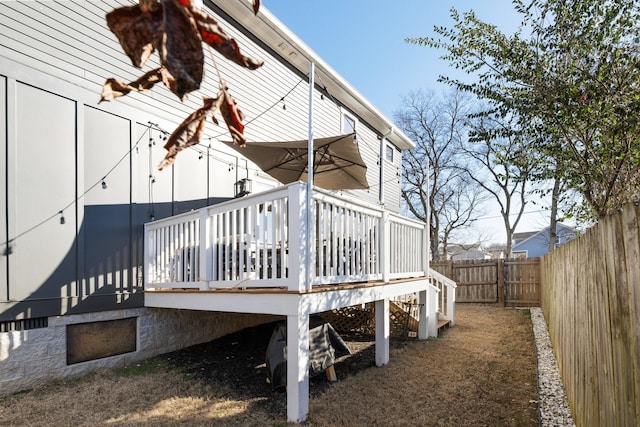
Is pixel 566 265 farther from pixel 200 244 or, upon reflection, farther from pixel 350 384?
pixel 200 244

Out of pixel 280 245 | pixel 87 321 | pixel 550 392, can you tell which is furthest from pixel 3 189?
pixel 550 392

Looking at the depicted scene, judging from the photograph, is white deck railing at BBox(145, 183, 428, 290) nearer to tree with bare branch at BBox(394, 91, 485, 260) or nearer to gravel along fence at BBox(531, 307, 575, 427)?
gravel along fence at BBox(531, 307, 575, 427)

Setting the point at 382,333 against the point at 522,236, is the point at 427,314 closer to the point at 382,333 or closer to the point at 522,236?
the point at 382,333

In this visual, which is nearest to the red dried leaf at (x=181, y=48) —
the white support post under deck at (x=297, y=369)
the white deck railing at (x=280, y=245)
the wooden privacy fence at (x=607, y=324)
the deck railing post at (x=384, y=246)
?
the wooden privacy fence at (x=607, y=324)

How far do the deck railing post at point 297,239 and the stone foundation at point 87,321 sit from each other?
9.57ft

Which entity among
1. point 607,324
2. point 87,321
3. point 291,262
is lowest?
point 87,321

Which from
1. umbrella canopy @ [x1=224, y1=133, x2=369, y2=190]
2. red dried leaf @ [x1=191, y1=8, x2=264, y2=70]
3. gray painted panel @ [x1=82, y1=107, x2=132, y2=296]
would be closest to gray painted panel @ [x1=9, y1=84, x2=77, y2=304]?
gray painted panel @ [x1=82, y1=107, x2=132, y2=296]

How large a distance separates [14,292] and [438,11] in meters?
6.35

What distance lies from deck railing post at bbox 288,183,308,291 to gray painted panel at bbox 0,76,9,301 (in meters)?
3.07

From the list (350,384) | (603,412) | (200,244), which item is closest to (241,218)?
(200,244)

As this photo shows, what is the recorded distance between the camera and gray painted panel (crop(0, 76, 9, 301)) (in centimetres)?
424

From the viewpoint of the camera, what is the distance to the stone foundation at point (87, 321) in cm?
429

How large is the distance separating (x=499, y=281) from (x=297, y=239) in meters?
10.6

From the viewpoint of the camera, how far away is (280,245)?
4125 millimetres
